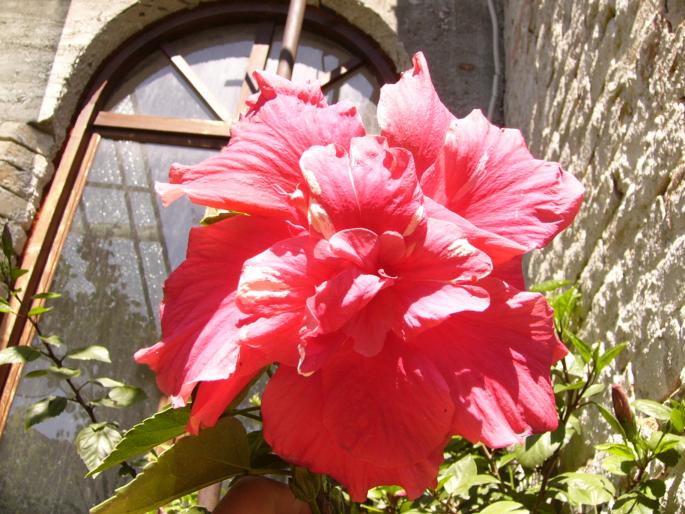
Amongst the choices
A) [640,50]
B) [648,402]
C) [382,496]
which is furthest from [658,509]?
[640,50]

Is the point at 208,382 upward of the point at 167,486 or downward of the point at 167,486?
upward

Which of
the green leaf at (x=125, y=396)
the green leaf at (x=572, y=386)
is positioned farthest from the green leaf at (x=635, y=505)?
the green leaf at (x=125, y=396)

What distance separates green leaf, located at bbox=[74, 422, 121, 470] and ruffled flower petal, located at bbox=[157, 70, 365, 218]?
1.23 metres

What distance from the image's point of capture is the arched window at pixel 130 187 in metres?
2.56

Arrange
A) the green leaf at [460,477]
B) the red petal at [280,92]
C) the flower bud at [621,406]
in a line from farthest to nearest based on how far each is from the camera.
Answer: the green leaf at [460,477] < the flower bud at [621,406] < the red petal at [280,92]

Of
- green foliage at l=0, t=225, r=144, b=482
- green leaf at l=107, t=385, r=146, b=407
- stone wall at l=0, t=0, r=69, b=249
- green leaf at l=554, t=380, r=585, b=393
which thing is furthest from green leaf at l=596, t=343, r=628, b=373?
stone wall at l=0, t=0, r=69, b=249

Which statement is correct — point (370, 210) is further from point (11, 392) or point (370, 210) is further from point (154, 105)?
point (154, 105)

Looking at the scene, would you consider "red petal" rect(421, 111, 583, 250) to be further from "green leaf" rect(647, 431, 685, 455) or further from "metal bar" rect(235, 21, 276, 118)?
"metal bar" rect(235, 21, 276, 118)

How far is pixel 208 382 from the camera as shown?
0.45 metres

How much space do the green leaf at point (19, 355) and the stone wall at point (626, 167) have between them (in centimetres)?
135

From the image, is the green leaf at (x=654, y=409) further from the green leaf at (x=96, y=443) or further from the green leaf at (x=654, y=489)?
the green leaf at (x=96, y=443)

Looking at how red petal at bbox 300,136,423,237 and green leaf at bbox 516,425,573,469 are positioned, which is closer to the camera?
red petal at bbox 300,136,423,237

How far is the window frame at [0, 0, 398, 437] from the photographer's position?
2.82 meters

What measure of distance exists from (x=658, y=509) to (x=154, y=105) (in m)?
2.92
